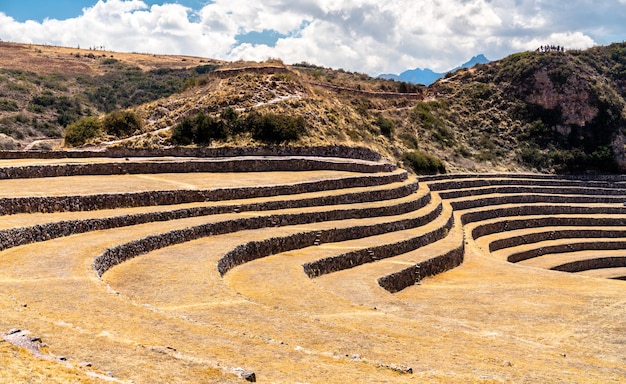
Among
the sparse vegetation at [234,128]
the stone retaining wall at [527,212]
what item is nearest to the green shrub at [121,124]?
the sparse vegetation at [234,128]

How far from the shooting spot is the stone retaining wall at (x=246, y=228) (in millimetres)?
16783

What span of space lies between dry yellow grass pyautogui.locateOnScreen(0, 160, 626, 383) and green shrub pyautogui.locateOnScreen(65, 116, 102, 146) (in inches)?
707

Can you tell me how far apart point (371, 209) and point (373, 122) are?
1217 inches

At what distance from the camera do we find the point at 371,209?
2877 centimetres

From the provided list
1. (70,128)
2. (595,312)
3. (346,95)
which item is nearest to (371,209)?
(595,312)

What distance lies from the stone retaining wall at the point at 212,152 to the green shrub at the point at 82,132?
3.90 meters

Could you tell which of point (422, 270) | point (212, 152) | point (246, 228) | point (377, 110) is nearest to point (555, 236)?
point (422, 270)

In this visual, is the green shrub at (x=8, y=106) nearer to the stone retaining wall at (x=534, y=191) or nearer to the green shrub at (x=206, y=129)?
the green shrub at (x=206, y=129)

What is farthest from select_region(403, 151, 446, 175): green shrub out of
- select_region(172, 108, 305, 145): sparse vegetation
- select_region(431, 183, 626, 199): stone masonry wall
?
select_region(172, 108, 305, 145): sparse vegetation

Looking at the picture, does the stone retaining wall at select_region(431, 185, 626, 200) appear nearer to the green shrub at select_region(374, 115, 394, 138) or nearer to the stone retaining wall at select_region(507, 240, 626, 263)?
the stone retaining wall at select_region(507, 240, 626, 263)

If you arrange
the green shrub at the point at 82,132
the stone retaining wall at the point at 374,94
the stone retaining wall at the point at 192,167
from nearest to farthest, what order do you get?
the stone retaining wall at the point at 192,167 → the green shrub at the point at 82,132 → the stone retaining wall at the point at 374,94

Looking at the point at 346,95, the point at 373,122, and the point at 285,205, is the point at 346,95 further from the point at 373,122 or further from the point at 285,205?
the point at 285,205

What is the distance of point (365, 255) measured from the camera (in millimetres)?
22500

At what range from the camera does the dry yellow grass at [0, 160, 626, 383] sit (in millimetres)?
8578
